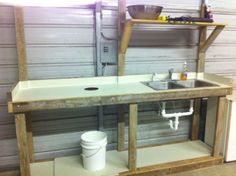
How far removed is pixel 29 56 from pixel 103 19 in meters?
0.92

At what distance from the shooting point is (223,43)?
122 inches

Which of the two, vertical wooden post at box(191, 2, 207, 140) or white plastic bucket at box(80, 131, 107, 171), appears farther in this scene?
vertical wooden post at box(191, 2, 207, 140)

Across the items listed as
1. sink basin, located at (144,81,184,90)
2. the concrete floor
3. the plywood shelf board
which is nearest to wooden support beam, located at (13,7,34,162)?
the plywood shelf board

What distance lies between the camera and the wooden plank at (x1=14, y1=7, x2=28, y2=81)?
2262 mm

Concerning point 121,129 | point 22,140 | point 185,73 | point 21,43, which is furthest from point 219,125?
point 21,43

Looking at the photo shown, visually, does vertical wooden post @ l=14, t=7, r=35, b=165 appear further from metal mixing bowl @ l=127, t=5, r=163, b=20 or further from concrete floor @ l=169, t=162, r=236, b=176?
concrete floor @ l=169, t=162, r=236, b=176

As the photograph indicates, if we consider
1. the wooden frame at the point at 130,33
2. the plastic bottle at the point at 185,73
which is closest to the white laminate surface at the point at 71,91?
the wooden frame at the point at 130,33

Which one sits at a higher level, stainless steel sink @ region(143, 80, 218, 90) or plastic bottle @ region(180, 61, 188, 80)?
plastic bottle @ region(180, 61, 188, 80)

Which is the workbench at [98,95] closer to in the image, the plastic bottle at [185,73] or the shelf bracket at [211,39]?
the plastic bottle at [185,73]

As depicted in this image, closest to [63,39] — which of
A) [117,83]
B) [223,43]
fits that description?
[117,83]

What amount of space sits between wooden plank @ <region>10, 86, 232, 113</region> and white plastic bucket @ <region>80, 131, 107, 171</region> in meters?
0.47

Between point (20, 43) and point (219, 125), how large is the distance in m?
2.39

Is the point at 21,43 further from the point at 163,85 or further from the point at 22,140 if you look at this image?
the point at 163,85

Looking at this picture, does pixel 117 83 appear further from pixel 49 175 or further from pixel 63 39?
pixel 49 175
